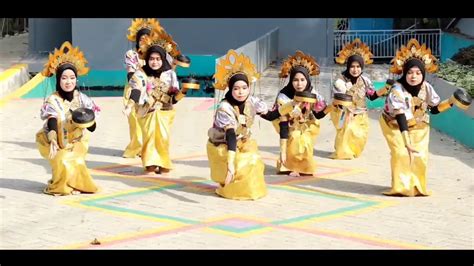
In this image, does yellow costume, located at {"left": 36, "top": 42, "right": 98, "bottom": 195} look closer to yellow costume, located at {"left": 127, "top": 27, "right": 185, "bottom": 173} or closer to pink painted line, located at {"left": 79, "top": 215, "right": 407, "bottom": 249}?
yellow costume, located at {"left": 127, "top": 27, "right": 185, "bottom": 173}

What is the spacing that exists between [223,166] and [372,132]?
18.5ft

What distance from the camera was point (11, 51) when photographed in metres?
29.7

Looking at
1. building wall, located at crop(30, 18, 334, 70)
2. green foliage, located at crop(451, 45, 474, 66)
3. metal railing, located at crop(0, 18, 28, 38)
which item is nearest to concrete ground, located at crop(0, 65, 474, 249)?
green foliage, located at crop(451, 45, 474, 66)

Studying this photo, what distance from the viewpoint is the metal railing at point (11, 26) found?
35.1m

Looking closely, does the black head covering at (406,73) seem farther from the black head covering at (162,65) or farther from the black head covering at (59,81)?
the black head covering at (59,81)

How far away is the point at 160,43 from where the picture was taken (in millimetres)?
13602

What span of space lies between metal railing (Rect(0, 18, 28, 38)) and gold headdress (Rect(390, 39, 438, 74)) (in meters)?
23.7

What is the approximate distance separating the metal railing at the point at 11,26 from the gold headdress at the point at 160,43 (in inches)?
820

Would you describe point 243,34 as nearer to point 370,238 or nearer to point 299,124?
point 299,124

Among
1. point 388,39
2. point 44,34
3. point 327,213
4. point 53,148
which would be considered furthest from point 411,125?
point 44,34

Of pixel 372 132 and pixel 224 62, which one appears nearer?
pixel 224 62

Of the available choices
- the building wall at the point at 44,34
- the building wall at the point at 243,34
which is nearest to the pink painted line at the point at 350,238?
the building wall at the point at 243,34
